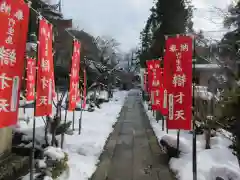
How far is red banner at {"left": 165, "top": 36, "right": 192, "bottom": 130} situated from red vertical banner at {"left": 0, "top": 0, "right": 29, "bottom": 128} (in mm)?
4622

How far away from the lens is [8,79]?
510cm

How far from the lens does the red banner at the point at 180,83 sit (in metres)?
8.41

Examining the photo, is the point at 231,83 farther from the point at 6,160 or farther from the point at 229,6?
the point at 6,160

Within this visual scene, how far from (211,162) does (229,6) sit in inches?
212

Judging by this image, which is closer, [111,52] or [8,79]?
Result: [8,79]

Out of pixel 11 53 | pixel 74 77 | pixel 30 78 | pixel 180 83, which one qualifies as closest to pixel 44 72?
pixel 11 53

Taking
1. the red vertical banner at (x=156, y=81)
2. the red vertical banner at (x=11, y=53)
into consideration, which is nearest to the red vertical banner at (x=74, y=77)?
the red vertical banner at (x=11, y=53)

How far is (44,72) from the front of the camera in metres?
6.94

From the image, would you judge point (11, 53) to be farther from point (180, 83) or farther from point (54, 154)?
point (180, 83)

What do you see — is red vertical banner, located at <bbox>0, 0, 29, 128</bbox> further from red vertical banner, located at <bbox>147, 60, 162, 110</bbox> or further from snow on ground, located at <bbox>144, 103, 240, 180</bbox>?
red vertical banner, located at <bbox>147, 60, 162, 110</bbox>

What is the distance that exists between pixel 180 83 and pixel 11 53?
4.99 m

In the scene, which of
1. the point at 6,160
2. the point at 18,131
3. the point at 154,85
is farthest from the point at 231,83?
the point at 154,85

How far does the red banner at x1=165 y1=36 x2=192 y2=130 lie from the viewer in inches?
331

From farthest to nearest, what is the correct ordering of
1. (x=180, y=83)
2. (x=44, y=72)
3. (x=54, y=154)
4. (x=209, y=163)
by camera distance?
(x=209, y=163) → (x=180, y=83) → (x=54, y=154) → (x=44, y=72)
